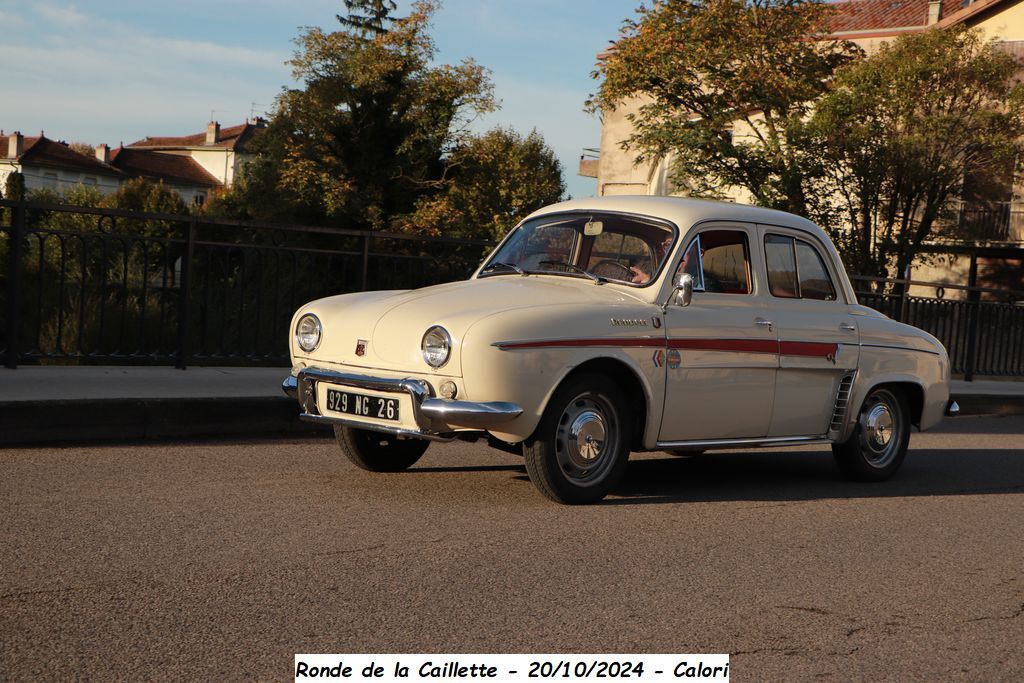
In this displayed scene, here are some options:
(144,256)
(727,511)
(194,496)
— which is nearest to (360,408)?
(194,496)

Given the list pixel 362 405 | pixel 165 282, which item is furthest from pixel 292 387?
pixel 165 282

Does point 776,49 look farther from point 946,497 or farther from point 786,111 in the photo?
point 946,497

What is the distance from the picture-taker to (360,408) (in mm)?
6492

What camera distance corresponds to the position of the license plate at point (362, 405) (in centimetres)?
631

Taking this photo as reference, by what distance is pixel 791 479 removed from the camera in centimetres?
827

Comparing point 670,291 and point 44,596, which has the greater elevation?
point 670,291

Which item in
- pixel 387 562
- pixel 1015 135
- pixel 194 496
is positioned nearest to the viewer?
pixel 387 562

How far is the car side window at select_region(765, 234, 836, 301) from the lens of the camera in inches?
301

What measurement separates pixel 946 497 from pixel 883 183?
85.0 feet

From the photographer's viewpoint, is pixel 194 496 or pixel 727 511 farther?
pixel 727 511

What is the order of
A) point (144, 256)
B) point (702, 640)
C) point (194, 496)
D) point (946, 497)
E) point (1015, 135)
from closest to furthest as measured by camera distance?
point (702, 640) → point (194, 496) → point (946, 497) → point (144, 256) → point (1015, 135)

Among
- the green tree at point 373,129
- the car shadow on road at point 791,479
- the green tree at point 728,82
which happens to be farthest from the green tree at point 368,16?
the car shadow on road at point 791,479

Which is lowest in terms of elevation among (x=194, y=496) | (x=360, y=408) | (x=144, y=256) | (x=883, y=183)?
(x=194, y=496)

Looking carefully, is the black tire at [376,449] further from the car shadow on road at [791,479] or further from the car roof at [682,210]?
the car roof at [682,210]
